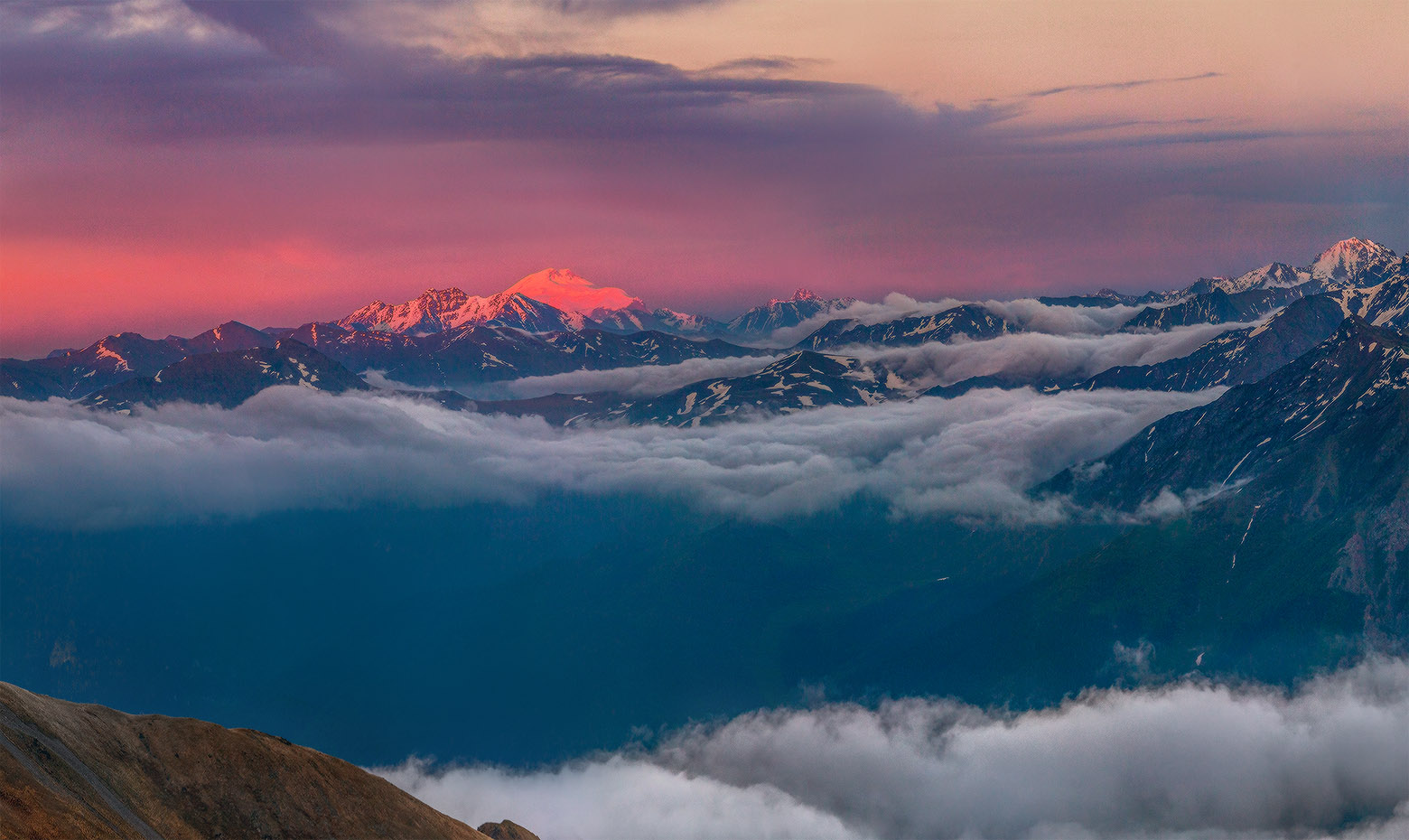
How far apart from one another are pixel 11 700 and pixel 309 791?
4745 centimetres

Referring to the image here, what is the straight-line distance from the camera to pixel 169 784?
6127 inches

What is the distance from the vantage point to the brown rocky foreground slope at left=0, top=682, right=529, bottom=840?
124 metres

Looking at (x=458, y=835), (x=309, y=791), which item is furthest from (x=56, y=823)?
(x=458, y=835)

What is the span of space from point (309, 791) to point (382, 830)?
1441 centimetres

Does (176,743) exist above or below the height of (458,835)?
above

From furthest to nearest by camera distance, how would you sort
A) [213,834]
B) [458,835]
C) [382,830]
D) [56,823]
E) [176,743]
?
1. [458,835]
2. [382,830]
3. [176,743]
4. [213,834]
5. [56,823]

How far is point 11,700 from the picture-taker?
5615 inches

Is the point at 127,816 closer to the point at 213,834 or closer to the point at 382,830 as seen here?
the point at 213,834

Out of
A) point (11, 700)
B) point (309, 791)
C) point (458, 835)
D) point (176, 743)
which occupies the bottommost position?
point (458, 835)

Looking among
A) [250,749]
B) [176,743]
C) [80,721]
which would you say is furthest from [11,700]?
[250,749]

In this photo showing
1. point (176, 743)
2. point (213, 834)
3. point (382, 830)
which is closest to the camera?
point (213, 834)

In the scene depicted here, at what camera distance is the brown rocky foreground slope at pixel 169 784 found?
123938 mm

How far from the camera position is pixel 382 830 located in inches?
7018

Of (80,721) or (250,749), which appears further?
(250,749)
